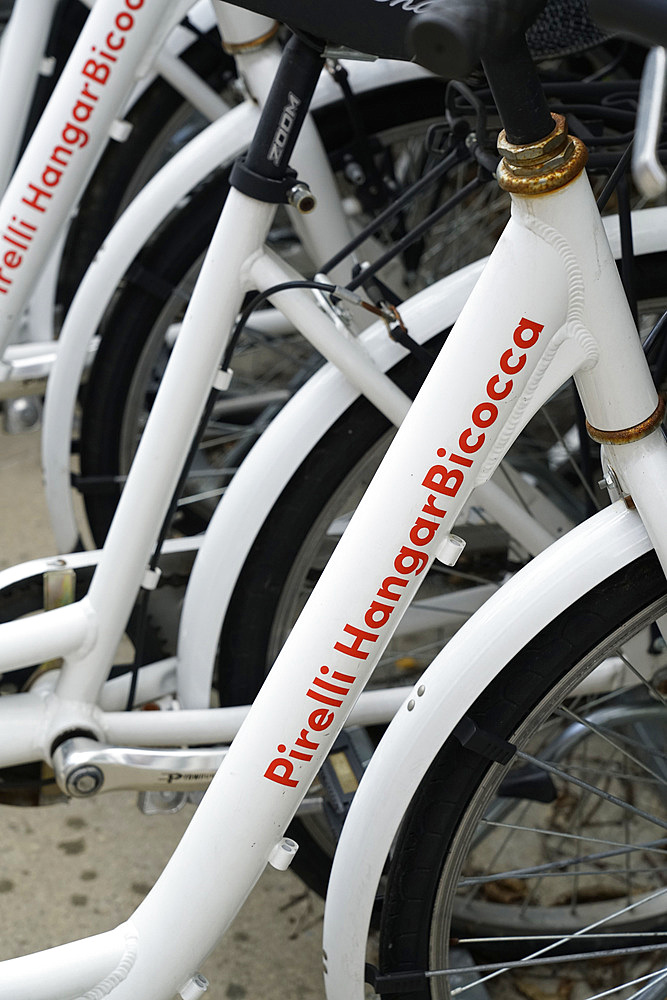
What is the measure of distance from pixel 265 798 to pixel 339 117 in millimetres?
929

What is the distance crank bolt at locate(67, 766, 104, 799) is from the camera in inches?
42.0

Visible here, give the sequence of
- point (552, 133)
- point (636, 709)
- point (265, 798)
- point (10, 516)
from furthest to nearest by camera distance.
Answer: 1. point (10, 516)
2. point (636, 709)
3. point (265, 798)
4. point (552, 133)

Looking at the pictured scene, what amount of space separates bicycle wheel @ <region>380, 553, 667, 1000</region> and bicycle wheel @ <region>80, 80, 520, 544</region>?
72 cm

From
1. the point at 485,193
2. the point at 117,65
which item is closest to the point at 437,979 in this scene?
the point at 117,65

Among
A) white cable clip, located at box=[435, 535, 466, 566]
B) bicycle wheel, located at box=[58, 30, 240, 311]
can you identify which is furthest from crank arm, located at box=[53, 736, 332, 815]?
bicycle wheel, located at box=[58, 30, 240, 311]

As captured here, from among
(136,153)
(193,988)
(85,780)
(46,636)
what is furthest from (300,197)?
(136,153)

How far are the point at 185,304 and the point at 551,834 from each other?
913mm

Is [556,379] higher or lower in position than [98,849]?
lower

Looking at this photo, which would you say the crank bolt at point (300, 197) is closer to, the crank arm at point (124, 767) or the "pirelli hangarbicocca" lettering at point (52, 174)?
the "pirelli hangarbicocca" lettering at point (52, 174)

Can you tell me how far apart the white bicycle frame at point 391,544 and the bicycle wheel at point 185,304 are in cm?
46

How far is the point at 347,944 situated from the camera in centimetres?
92

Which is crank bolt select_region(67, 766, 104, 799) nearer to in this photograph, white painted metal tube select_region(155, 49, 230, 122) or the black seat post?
the black seat post

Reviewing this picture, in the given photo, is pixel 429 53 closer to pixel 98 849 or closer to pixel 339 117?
pixel 339 117

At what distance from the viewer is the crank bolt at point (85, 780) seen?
107cm
